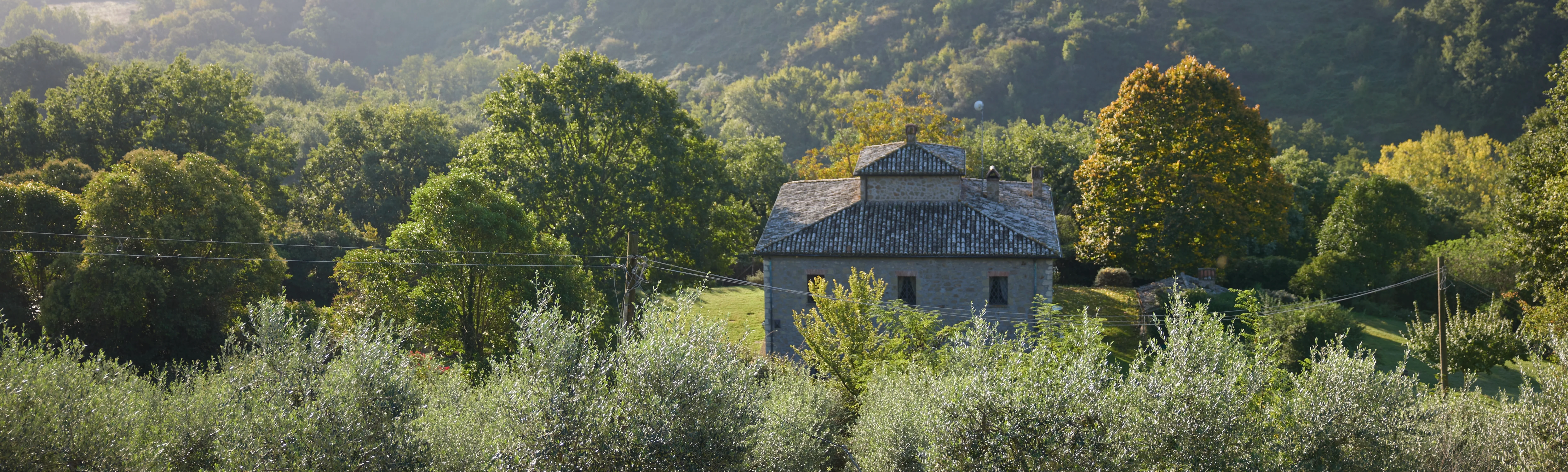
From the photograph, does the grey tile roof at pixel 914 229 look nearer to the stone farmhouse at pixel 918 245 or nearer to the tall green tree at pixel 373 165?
the stone farmhouse at pixel 918 245

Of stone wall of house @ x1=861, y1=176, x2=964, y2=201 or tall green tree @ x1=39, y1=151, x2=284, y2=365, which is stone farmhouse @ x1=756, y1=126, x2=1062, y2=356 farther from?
tall green tree @ x1=39, y1=151, x2=284, y2=365

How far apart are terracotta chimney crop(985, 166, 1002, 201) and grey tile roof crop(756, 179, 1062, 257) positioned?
295 millimetres

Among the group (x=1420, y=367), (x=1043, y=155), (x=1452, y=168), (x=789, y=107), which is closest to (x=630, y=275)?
(x=1420, y=367)

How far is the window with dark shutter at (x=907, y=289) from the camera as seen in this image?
2819 cm

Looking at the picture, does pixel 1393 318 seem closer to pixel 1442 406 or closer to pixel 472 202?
pixel 1442 406

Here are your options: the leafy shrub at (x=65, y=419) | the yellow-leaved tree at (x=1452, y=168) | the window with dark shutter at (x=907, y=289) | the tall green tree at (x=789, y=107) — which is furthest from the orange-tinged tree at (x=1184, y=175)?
the tall green tree at (x=789, y=107)

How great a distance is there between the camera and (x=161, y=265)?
1069 inches

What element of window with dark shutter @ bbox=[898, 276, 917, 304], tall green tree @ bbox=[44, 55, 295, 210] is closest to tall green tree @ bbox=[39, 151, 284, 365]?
tall green tree @ bbox=[44, 55, 295, 210]

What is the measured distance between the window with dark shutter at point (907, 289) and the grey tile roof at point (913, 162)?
391 cm

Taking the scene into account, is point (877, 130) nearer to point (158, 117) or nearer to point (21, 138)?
point (158, 117)

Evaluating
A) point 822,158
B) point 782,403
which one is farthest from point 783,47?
point 782,403

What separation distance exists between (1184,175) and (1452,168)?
4345cm

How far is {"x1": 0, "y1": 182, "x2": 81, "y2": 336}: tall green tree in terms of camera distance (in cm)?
2695

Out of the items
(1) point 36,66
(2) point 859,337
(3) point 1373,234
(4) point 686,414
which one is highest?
(1) point 36,66
